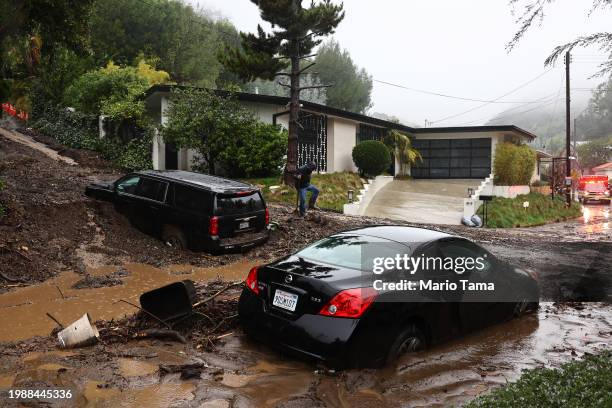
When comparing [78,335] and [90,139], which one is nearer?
[78,335]

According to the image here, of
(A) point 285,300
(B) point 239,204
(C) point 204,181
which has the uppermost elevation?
(C) point 204,181

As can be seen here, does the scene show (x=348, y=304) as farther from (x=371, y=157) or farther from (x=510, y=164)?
(x=510, y=164)

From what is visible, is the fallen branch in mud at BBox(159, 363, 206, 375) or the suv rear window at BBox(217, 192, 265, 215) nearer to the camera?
the fallen branch in mud at BBox(159, 363, 206, 375)

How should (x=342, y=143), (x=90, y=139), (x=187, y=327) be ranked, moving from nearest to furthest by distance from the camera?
(x=187, y=327) < (x=90, y=139) < (x=342, y=143)

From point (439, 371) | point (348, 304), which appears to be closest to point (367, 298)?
point (348, 304)

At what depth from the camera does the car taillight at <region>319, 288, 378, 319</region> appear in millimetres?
4520

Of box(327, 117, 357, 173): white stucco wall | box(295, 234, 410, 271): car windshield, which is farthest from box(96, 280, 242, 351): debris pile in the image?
box(327, 117, 357, 173): white stucco wall

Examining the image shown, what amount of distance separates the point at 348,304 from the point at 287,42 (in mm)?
16090

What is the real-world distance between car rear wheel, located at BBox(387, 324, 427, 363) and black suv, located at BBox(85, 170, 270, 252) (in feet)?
17.0

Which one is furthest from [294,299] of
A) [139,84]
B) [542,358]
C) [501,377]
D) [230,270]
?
[139,84]

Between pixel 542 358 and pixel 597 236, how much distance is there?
1484 cm

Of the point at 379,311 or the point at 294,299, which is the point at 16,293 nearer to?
the point at 294,299

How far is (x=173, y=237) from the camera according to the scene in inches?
391

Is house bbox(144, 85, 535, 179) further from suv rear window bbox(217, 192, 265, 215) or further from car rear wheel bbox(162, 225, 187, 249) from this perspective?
suv rear window bbox(217, 192, 265, 215)
